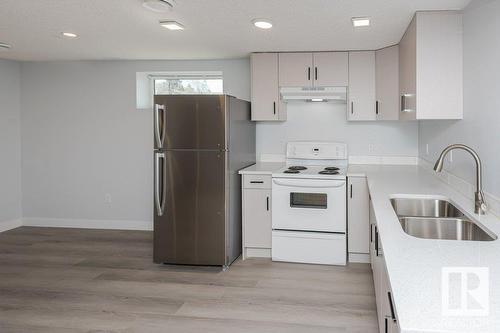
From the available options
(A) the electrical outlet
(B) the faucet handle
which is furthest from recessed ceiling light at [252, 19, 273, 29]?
(A) the electrical outlet

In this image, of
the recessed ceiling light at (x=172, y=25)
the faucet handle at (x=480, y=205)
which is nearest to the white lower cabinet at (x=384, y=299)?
the faucet handle at (x=480, y=205)

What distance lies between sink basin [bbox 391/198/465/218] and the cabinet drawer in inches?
67.1

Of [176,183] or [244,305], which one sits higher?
[176,183]

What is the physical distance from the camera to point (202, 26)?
12.6 feet

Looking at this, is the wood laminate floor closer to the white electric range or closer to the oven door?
the white electric range

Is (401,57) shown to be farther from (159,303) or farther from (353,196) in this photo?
(159,303)

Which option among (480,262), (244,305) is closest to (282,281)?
(244,305)

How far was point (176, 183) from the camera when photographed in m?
4.28

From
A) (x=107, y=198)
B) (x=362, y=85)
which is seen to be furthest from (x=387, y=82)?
(x=107, y=198)

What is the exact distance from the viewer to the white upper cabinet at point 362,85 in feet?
15.7

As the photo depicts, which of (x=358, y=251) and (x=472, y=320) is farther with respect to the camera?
(x=358, y=251)

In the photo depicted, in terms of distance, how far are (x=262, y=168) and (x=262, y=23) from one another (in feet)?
5.27

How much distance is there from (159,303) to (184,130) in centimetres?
156

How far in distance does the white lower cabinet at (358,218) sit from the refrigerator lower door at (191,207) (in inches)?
47.5
